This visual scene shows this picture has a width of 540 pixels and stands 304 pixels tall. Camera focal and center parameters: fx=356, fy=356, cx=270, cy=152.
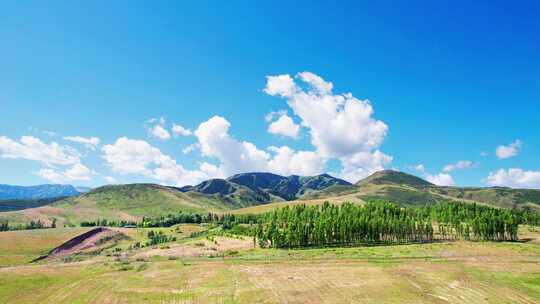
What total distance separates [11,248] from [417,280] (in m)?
164

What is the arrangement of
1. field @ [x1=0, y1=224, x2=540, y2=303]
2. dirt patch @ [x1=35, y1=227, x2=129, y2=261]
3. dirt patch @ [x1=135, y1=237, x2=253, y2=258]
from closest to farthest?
field @ [x1=0, y1=224, x2=540, y2=303] < dirt patch @ [x1=135, y1=237, x2=253, y2=258] < dirt patch @ [x1=35, y1=227, x2=129, y2=261]

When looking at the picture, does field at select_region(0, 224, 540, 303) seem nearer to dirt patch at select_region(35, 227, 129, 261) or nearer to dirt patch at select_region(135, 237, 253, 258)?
dirt patch at select_region(135, 237, 253, 258)

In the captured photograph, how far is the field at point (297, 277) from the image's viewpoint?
70125 mm

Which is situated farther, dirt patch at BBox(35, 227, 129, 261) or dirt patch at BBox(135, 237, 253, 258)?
dirt patch at BBox(35, 227, 129, 261)

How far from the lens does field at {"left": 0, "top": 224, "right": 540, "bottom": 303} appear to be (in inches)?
2761

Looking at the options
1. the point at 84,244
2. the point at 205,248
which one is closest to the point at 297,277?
the point at 205,248

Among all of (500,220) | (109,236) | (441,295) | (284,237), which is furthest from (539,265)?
(109,236)

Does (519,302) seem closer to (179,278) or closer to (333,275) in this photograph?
(333,275)

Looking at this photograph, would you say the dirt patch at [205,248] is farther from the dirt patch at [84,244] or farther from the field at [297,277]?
the dirt patch at [84,244]

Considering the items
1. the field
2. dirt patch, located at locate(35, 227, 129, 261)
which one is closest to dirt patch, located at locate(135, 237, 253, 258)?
the field

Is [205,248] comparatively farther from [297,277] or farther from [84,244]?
[297,277]

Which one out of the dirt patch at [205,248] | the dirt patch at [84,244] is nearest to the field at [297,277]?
the dirt patch at [205,248]

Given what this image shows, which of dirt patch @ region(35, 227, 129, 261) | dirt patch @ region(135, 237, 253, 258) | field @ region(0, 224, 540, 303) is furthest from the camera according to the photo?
dirt patch @ region(35, 227, 129, 261)

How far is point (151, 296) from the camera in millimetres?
71000
